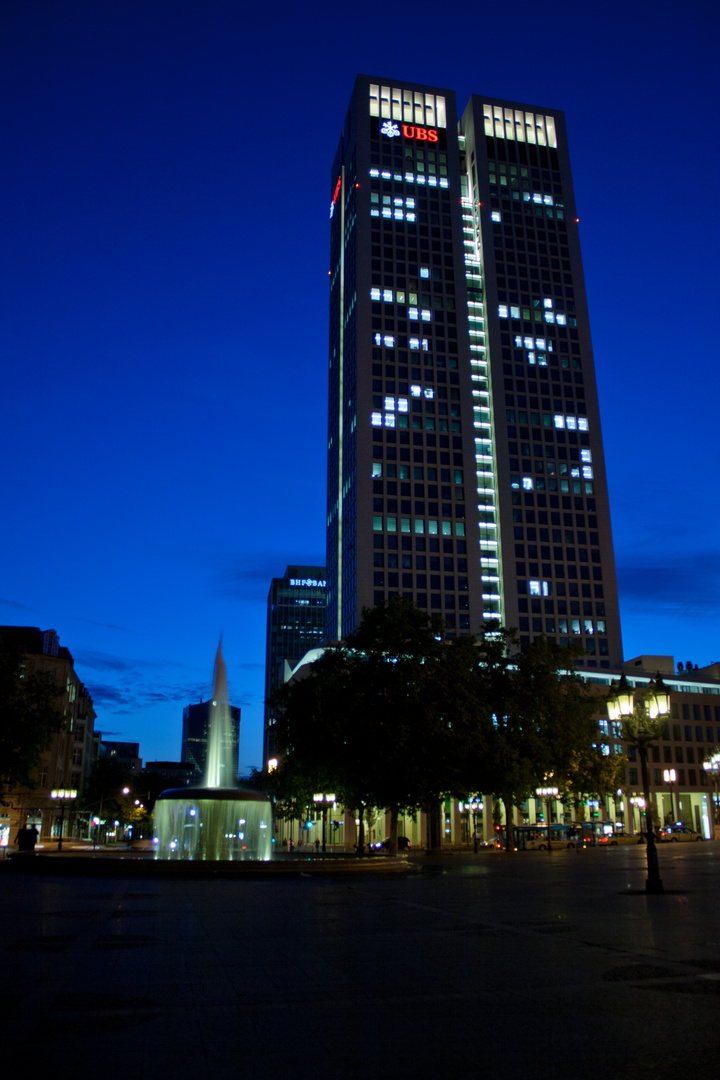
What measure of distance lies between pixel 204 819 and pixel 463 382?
111 m

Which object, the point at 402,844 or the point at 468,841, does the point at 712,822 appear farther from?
the point at 402,844

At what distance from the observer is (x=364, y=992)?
8.67m

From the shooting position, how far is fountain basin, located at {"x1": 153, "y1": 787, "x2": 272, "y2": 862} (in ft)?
126

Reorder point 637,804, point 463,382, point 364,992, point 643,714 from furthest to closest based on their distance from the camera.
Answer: point 463,382 < point 637,804 < point 643,714 < point 364,992

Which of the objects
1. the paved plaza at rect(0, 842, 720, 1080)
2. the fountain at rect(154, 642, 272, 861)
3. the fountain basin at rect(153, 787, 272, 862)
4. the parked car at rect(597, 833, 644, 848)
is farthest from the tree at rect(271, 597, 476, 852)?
the parked car at rect(597, 833, 644, 848)

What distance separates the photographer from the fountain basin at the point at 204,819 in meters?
38.4

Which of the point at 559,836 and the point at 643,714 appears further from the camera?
the point at 559,836

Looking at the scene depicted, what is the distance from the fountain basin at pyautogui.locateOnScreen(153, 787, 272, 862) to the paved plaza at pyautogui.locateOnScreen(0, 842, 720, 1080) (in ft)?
68.2

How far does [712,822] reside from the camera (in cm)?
11938

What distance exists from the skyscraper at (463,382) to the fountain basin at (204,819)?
271ft

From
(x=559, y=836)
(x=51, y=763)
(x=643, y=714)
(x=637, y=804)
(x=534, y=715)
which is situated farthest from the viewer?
(x=637, y=804)

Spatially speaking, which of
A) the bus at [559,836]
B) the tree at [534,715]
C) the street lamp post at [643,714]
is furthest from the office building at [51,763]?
the street lamp post at [643,714]

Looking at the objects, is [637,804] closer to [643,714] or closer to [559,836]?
[559,836]

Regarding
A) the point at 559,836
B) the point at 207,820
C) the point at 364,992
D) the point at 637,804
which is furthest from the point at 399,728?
the point at 637,804
